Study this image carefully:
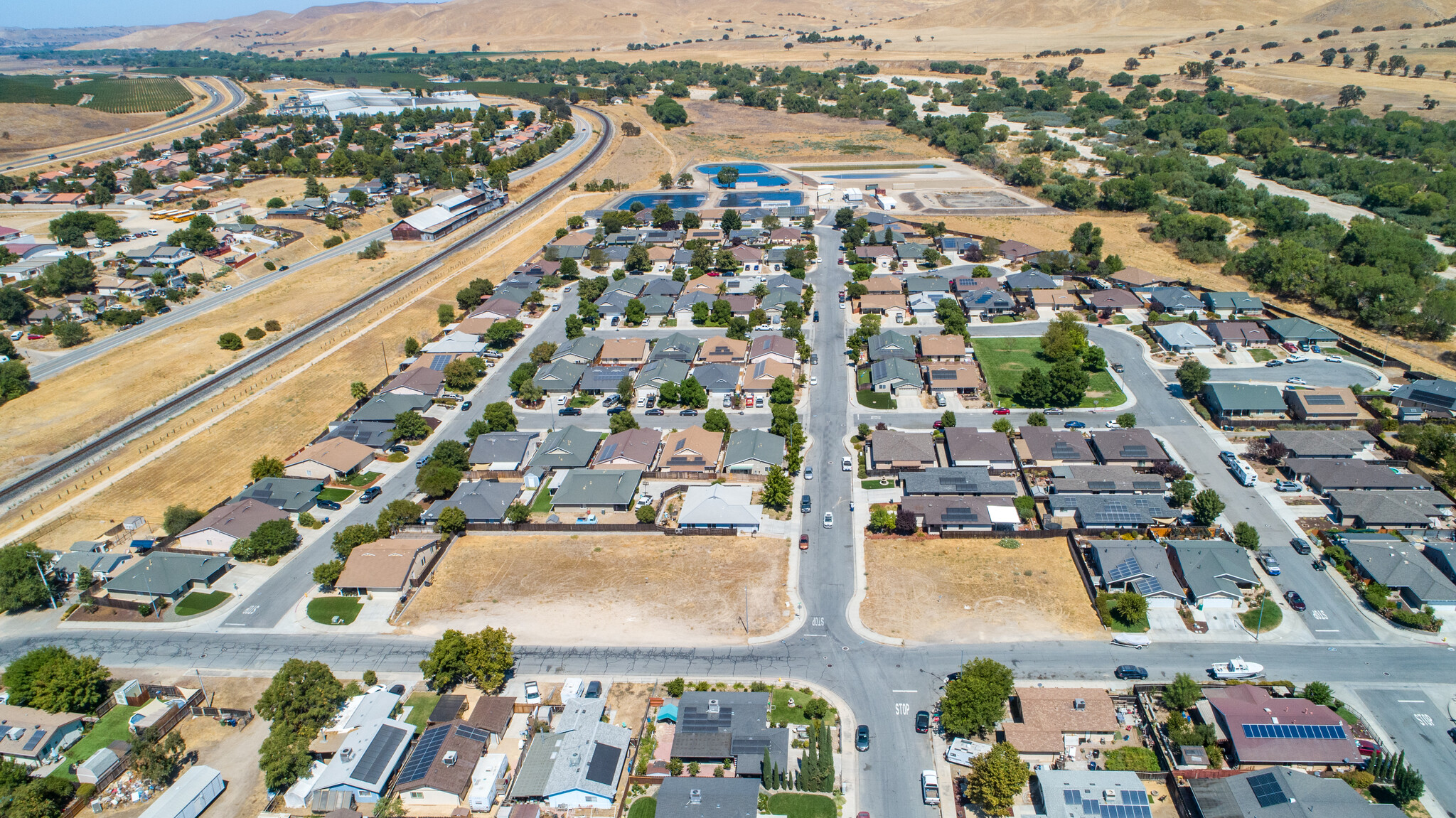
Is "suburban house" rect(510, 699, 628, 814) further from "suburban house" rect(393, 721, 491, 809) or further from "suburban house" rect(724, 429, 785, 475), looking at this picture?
"suburban house" rect(724, 429, 785, 475)

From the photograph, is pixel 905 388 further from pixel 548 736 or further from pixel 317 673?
pixel 317 673

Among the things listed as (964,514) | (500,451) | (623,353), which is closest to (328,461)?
(500,451)

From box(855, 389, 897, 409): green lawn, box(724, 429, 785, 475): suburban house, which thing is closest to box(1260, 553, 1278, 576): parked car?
box(855, 389, 897, 409): green lawn

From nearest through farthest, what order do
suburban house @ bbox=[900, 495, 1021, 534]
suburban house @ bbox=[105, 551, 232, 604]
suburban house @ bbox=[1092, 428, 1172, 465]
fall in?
suburban house @ bbox=[105, 551, 232, 604]
suburban house @ bbox=[900, 495, 1021, 534]
suburban house @ bbox=[1092, 428, 1172, 465]

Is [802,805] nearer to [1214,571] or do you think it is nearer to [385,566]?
[1214,571]

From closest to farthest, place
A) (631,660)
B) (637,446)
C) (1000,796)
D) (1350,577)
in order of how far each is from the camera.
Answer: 1. (1000,796)
2. (631,660)
3. (1350,577)
4. (637,446)

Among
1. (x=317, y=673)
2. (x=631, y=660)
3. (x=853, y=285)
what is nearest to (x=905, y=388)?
(x=853, y=285)
